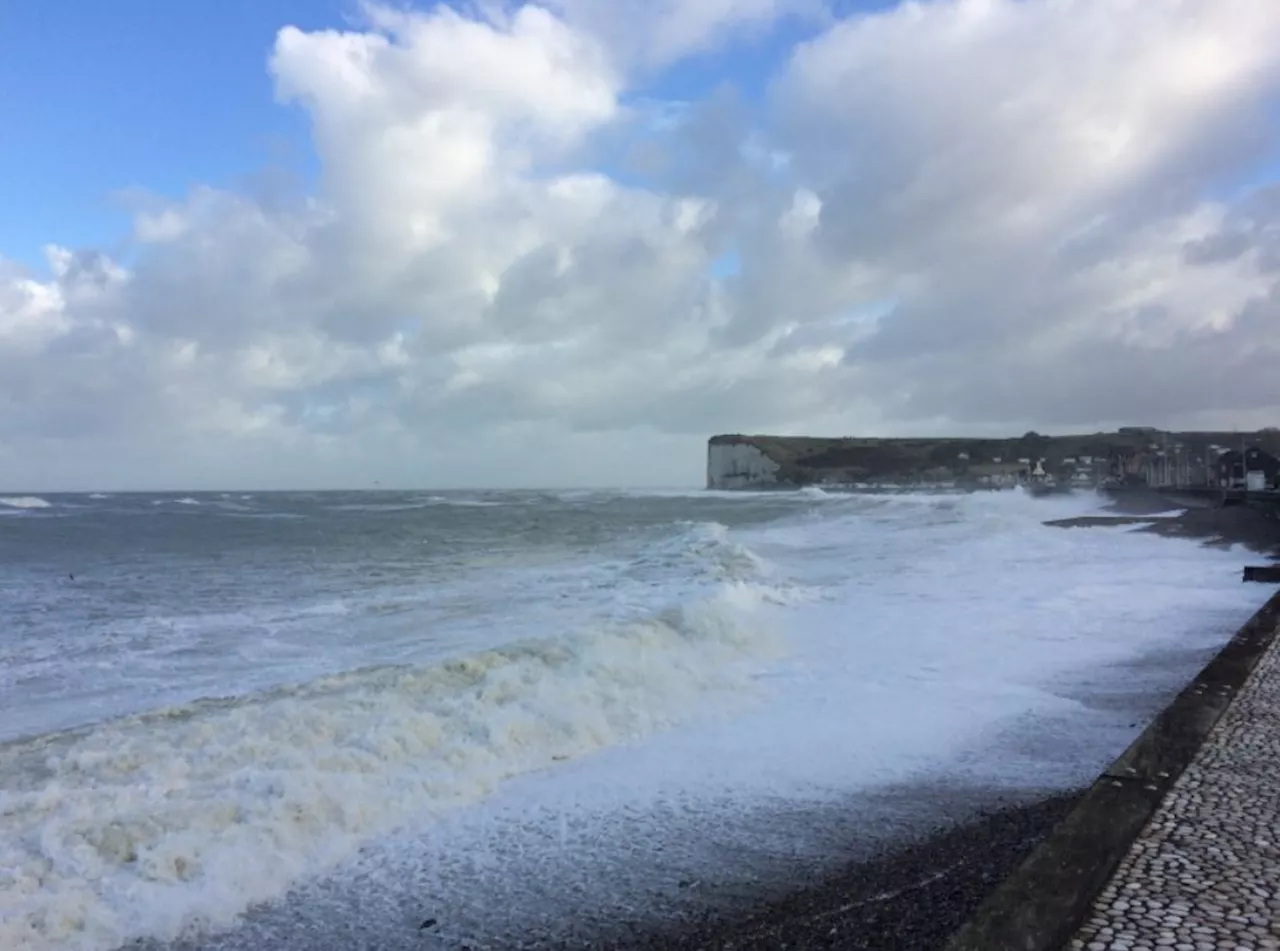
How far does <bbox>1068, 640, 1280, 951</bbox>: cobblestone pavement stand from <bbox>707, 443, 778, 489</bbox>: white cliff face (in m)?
142

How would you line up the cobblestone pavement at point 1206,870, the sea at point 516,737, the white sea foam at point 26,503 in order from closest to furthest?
1. the cobblestone pavement at point 1206,870
2. the sea at point 516,737
3. the white sea foam at point 26,503

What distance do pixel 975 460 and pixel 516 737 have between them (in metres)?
140

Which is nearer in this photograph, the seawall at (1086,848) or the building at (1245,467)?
the seawall at (1086,848)

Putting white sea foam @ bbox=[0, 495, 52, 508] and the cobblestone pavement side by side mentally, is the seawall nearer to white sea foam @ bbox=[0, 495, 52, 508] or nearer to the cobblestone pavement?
the cobblestone pavement

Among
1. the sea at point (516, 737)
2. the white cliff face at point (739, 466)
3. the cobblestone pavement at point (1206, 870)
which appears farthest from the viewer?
the white cliff face at point (739, 466)

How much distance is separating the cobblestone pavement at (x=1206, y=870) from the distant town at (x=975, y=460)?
333ft

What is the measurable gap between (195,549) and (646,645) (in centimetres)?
2404

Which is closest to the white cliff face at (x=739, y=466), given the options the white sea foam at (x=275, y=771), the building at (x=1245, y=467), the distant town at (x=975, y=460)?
the distant town at (x=975, y=460)

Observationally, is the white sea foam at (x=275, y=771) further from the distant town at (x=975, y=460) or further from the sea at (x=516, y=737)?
the distant town at (x=975, y=460)

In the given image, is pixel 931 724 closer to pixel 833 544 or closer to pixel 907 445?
pixel 833 544

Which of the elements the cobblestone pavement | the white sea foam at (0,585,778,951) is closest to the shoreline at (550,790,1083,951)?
the cobblestone pavement

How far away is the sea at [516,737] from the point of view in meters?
5.25

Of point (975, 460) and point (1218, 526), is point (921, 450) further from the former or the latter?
point (1218, 526)

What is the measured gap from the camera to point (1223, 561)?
23.4 meters
